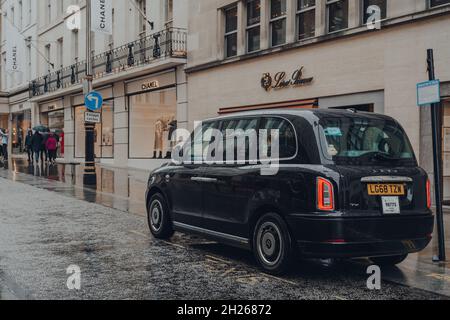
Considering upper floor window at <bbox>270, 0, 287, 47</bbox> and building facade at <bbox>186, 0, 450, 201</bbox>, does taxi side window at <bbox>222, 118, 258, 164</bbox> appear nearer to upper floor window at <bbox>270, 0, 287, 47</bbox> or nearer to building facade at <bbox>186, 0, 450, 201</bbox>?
building facade at <bbox>186, 0, 450, 201</bbox>

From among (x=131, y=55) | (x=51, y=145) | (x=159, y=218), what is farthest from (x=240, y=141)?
(x=51, y=145)

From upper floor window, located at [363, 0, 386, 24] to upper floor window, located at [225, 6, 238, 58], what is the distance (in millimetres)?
6114

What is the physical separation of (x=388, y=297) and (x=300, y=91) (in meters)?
12.1

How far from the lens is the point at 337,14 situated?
53.9ft

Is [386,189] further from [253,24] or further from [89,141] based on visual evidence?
[253,24]

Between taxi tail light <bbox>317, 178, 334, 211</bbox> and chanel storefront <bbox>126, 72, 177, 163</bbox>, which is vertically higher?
chanel storefront <bbox>126, 72, 177, 163</bbox>

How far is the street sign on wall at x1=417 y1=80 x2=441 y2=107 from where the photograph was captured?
720 cm

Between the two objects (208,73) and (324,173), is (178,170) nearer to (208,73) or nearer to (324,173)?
(324,173)

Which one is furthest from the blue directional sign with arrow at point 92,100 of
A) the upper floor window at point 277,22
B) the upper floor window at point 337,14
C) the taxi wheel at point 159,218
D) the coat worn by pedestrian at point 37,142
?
the coat worn by pedestrian at point 37,142

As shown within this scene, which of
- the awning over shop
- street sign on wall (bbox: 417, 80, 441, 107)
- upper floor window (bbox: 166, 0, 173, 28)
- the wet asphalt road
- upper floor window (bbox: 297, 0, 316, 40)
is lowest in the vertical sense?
the wet asphalt road

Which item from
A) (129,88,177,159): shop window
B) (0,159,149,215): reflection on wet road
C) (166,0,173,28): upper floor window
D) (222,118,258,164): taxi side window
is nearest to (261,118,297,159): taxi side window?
(222,118,258,164): taxi side window

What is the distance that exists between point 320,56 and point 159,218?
945cm

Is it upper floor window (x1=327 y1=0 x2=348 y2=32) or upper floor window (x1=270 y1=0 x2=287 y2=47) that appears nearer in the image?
upper floor window (x1=327 y1=0 x2=348 y2=32)

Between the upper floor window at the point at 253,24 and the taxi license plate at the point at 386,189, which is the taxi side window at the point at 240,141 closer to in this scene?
the taxi license plate at the point at 386,189
